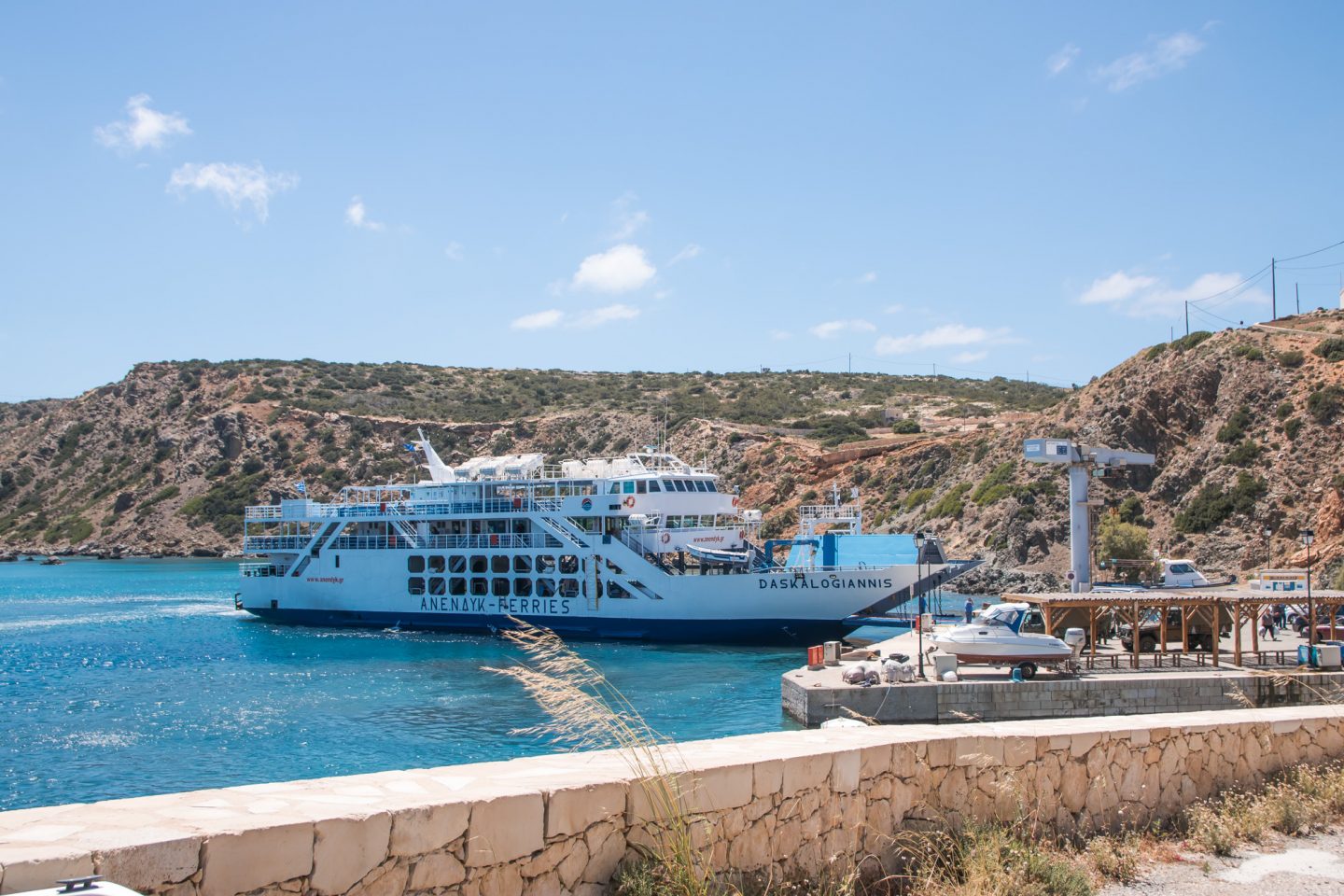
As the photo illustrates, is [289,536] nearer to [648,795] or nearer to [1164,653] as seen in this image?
[1164,653]

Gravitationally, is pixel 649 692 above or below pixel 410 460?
below

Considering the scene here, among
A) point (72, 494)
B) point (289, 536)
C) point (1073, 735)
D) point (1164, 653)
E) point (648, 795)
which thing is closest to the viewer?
point (648, 795)

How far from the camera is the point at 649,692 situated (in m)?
27.4

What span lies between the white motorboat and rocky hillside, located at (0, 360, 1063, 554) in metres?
60.1

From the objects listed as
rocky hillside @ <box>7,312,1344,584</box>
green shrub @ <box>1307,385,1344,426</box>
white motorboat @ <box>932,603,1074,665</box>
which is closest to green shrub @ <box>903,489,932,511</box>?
rocky hillside @ <box>7,312,1344,584</box>

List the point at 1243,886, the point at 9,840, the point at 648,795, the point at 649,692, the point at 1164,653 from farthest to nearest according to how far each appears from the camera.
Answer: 1. the point at 649,692
2. the point at 1164,653
3. the point at 1243,886
4. the point at 648,795
5. the point at 9,840

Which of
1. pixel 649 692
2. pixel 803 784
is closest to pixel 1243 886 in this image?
pixel 803 784

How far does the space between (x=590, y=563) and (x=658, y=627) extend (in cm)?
383

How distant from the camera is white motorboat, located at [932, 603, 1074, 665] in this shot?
22.2m

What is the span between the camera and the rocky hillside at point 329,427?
99375mm

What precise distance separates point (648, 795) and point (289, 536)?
158 feet

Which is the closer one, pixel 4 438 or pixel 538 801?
pixel 538 801

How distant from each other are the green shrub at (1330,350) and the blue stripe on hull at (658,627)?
1505 inches

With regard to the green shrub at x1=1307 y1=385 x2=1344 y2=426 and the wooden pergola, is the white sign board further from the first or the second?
the green shrub at x1=1307 y1=385 x2=1344 y2=426
